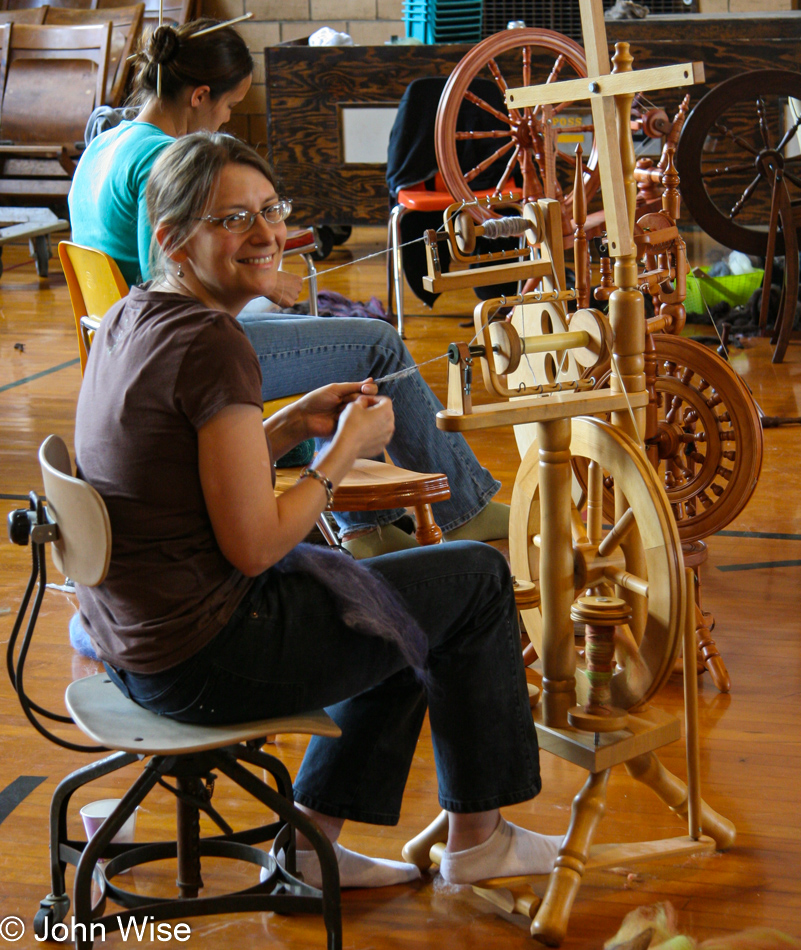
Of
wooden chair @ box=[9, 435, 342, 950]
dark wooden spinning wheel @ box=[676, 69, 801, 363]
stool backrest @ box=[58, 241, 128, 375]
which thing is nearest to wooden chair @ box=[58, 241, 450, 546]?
stool backrest @ box=[58, 241, 128, 375]

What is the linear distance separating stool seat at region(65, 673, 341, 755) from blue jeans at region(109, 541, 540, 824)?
2cm

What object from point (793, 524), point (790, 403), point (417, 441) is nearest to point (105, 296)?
point (417, 441)

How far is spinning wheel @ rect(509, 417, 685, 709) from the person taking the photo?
149 centimetres

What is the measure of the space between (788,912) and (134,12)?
289 inches

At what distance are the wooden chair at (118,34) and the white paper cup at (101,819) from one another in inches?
256

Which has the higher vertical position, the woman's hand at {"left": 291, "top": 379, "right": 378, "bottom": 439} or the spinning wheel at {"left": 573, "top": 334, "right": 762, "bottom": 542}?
the woman's hand at {"left": 291, "top": 379, "right": 378, "bottom": 439}

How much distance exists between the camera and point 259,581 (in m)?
1.34

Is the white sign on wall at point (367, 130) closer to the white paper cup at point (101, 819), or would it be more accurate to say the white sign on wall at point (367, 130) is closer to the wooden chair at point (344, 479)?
the wooden chair at point (344, 479)

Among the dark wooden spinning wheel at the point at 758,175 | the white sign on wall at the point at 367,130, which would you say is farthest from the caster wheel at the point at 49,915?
the white sign on wall at the point at 367,130

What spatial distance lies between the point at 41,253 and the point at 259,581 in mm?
6008

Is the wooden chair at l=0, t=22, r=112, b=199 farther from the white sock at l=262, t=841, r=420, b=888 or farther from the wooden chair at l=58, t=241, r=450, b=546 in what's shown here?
the white sock at l=262, t=841, r=420, b=888

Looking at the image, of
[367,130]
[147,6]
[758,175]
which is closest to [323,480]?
[758,175]

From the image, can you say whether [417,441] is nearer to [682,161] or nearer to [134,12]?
[682,161]

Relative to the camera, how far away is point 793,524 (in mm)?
2906
